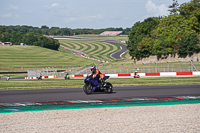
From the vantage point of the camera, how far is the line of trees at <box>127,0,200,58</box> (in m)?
66.1

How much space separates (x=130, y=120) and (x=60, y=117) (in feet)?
8.06

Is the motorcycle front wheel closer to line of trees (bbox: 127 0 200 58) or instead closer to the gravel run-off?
the gravel run-off

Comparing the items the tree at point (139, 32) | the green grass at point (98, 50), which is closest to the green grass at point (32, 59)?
the green grass at point (98, 50)

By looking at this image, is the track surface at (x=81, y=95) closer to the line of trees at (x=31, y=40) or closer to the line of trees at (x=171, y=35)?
the line of trees at (x=171, y=35)

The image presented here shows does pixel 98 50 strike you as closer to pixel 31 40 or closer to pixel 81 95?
pixel 31 40

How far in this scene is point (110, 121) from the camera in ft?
31.8

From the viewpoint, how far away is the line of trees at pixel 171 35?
6606cm

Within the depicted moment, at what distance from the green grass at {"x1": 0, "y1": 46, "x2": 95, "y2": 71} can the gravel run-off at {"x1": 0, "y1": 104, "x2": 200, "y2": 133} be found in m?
86.3

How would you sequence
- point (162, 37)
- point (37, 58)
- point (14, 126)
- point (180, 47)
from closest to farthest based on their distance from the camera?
point (14, 126), point (180, 47), point (162, 37), point (37, 58)

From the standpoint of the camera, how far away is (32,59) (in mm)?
118812

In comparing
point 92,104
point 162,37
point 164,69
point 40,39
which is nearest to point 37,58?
point 40,39

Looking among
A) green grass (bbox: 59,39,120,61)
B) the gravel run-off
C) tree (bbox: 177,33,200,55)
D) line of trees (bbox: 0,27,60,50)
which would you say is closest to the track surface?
the gravel run-off

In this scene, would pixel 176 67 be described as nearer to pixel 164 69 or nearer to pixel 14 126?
pixel 164 69

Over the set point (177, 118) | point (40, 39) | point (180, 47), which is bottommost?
point (177, 118)
